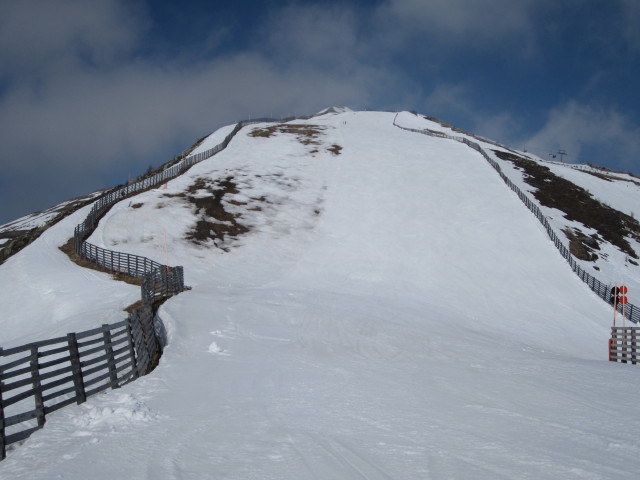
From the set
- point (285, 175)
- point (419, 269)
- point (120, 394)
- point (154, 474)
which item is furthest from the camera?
point (285, 175)

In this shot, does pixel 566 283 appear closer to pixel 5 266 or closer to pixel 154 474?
pixel 154 474

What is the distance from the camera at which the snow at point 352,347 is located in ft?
21.6

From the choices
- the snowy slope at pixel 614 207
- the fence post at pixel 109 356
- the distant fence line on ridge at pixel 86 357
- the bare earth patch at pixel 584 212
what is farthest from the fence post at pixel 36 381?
the bare earth patch at pixel 584 212

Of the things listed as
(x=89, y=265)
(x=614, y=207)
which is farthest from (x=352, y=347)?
(x=614, y=207)

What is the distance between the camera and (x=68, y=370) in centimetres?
937

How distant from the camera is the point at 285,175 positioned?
55.6 m

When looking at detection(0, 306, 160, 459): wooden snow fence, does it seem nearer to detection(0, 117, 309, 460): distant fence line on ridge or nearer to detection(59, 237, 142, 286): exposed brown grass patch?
detection(0, 117, 309, 460): distant fence line on ridge

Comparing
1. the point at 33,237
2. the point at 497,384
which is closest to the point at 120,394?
the point at 497,384

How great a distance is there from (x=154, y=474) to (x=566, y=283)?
1261 inches

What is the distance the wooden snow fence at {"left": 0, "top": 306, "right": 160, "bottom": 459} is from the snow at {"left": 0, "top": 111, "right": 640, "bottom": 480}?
0.64m

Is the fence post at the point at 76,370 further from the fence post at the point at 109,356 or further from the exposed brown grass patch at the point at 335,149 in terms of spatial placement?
the exposed brown grass patch at the point at 335,149

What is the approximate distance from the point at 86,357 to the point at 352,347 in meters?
8.86

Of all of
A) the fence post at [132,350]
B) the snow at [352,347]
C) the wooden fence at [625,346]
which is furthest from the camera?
the wooden fence at [625,346]

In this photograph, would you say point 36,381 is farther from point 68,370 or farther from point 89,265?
point 89,265
